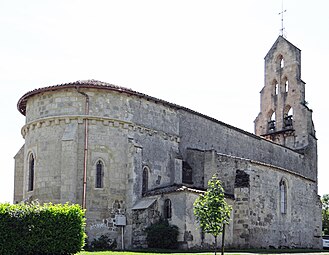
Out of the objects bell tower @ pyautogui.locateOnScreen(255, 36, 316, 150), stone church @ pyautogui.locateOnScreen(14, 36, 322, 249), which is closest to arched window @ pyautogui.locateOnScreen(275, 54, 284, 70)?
bell tower @ pyautogui.locateOnScreen(255, 36, 316, 150)

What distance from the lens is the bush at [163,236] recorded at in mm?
27656

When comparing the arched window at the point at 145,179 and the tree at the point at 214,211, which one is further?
the arched window at the point at 145,179

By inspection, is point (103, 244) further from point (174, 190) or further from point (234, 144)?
point (234, 144)

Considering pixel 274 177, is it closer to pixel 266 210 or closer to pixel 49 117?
pixel 266 210

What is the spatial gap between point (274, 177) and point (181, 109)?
7160mm

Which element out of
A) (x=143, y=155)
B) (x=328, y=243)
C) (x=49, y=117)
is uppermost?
(x=49, y=117)

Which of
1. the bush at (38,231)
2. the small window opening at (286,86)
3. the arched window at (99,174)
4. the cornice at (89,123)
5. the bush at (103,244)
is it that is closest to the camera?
the bush at (38,231)

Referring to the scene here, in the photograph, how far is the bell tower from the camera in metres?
48.0

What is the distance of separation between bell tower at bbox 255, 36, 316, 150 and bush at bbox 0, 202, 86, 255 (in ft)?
101

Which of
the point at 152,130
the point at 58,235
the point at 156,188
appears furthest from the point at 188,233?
the point at 58,235

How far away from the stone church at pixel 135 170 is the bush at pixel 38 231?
7.28 metres

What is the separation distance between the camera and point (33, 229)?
20750 mm

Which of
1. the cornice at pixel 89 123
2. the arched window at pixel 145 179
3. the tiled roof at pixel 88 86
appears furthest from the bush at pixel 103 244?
the tiled roof at pixel 88 86

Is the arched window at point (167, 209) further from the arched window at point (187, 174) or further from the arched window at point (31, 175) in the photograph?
the arched window at point (31, 175)
